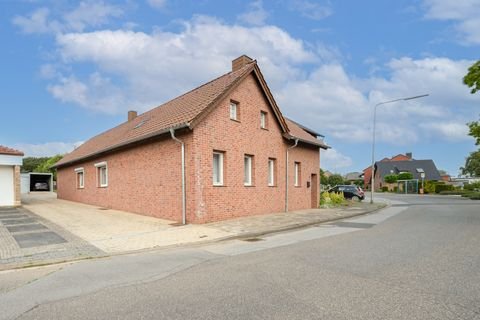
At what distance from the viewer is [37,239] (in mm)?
9297

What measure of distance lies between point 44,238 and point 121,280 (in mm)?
5203

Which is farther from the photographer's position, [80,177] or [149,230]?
[80,177]

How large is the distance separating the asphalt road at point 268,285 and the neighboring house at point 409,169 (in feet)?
225

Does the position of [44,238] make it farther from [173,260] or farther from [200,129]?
[200,129]

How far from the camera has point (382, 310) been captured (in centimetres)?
405

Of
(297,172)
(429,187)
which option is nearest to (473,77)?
(297,172)

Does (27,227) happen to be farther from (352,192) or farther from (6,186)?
(352,192)

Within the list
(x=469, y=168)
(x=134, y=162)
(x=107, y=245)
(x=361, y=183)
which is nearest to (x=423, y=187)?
(x=361, y=183)

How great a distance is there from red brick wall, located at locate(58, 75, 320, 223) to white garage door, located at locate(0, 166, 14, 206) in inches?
223

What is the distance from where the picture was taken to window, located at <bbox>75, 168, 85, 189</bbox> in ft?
75.6

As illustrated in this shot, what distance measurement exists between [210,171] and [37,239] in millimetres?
5806

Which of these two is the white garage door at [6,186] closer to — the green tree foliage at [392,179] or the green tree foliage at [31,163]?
the green tree foliage at [392,179]

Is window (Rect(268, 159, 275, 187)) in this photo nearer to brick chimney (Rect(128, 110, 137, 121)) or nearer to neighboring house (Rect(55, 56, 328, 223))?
neighboring house (Rect(55, 56, 328, 223))

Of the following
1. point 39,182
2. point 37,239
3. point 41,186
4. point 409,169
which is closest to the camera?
point 37,239
